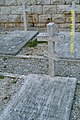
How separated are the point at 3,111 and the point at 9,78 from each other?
1115 millimetres

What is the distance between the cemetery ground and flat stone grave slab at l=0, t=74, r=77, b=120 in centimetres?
11

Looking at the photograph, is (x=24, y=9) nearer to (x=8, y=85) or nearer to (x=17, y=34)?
(x=17, y=34)

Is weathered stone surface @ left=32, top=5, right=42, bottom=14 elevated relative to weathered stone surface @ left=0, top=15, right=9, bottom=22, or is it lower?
elevated

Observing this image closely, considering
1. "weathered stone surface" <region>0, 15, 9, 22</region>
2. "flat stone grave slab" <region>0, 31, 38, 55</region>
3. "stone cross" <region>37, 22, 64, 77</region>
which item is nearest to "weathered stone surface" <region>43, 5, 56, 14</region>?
"flat stone grave slab" <region>0, 31, 38, 55</region>

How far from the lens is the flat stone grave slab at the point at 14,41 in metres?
6.05

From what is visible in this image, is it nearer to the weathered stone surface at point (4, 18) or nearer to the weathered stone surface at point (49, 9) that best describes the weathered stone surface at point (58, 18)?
the weathered stone surface at point (49, 9)

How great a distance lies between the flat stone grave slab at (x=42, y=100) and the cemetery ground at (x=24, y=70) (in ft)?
0.37

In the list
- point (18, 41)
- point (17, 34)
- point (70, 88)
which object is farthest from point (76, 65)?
point (17, 34)

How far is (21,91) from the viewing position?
13.9 feet

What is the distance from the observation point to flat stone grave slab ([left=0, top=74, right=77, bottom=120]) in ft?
11.9

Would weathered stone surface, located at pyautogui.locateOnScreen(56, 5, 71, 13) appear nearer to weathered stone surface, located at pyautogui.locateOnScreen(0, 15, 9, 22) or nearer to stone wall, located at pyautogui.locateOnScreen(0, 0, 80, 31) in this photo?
stone wall, located at pyautogui.locateOnScreen(0, 0, 80, 31)

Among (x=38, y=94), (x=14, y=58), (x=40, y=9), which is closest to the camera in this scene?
(x=38, y=94)

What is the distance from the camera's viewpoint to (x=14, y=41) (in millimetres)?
6645

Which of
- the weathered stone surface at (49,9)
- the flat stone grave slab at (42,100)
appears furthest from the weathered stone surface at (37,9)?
the flat stone grave slab at (42,100)
